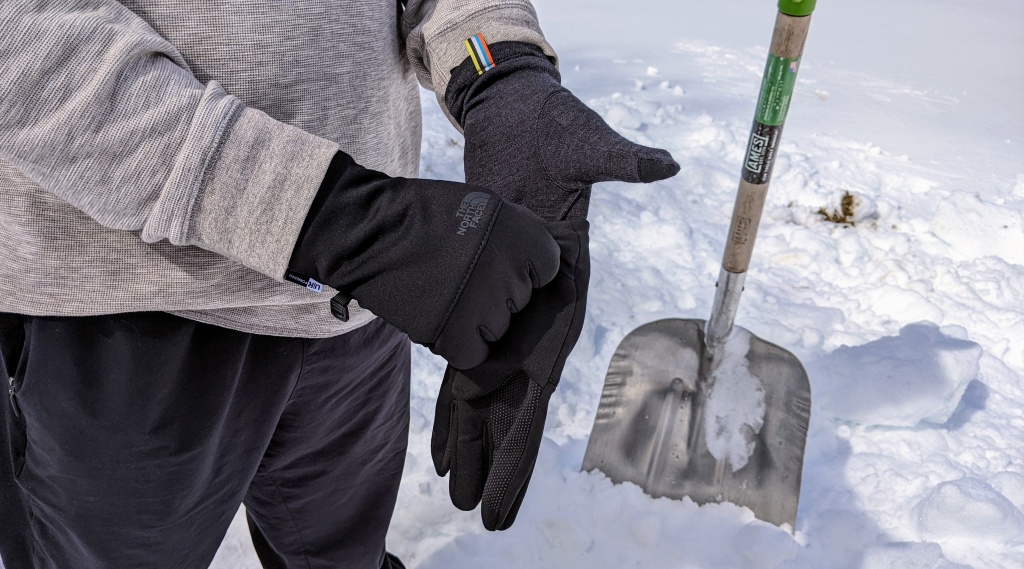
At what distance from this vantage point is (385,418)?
→ 1.30m

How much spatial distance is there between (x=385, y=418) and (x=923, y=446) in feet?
5.22

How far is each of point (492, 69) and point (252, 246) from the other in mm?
439

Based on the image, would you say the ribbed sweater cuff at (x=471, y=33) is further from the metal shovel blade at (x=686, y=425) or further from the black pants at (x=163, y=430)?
the metal shovel blade at (x=686, y=425)

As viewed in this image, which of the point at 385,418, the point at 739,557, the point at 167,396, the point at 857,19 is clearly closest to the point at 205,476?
the point at 167,396

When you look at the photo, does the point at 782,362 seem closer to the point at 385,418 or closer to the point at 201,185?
the point at 385,418

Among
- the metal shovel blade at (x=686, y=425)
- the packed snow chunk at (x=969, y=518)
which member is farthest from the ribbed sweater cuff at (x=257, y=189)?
the packed snow chunk at (x=969, y=518)

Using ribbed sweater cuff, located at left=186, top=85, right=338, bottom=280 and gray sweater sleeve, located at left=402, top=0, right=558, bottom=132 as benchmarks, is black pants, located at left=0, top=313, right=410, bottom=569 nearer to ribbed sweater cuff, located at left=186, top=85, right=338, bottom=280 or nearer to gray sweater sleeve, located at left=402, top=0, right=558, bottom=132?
ribbed sweater cuff, located at left=186, top=85, right=338, bottom=280

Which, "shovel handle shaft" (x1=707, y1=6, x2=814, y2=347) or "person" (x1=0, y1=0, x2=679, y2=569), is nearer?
"person" (x1=0, y1=0, x2=679, y2=569)

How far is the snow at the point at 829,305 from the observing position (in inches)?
68.8

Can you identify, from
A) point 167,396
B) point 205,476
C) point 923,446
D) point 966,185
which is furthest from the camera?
point 966,185

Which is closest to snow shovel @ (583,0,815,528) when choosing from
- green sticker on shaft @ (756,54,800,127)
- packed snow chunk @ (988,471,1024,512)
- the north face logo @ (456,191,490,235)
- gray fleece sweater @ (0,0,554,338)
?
green sticker on shaft @ (756,54,800,127)

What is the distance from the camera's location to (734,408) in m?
2.01

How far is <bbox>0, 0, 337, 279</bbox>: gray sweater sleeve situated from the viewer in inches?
23.6

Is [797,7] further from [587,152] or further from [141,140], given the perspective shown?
[141,140]
